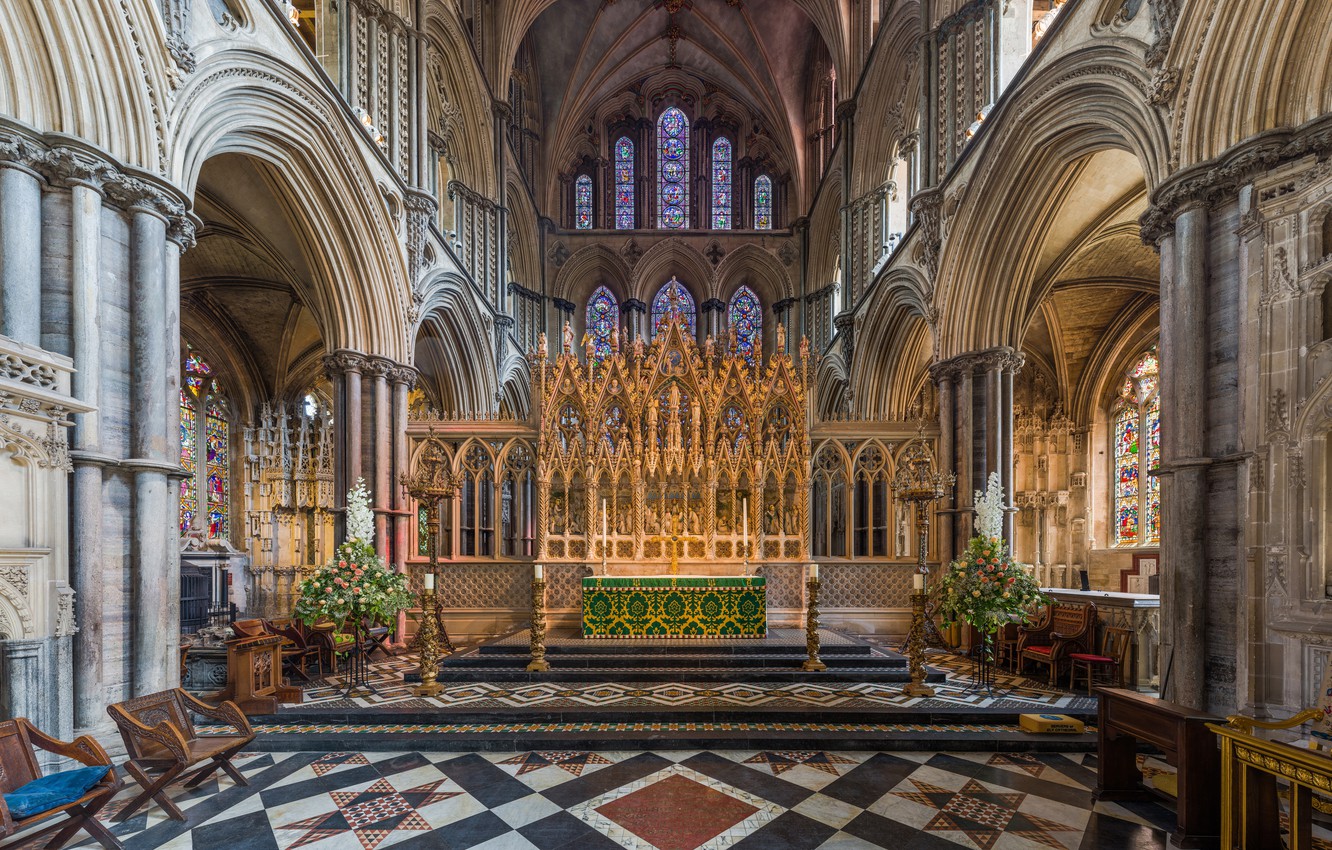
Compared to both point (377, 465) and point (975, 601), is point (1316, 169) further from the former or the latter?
point (377, 465)

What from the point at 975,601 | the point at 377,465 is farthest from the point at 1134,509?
the point at 377,465

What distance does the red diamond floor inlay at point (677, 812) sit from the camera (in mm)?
4605

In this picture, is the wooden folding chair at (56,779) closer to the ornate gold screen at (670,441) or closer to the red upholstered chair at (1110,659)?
the ornate gold screen at (670,441)

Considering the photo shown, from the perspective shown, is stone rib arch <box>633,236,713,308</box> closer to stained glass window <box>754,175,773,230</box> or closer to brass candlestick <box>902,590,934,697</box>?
stained glass window <box>754,175,773,230</box>

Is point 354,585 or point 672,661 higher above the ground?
point 354,585

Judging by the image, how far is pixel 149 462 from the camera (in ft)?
20.2

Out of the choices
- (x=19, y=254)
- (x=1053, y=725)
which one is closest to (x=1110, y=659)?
(x=1053, y=725)

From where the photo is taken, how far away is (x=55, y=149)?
5.66 meters

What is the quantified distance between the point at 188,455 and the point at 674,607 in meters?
14.2

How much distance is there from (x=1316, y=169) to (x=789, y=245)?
21.0 metres

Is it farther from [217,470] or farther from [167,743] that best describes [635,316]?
[167,743]

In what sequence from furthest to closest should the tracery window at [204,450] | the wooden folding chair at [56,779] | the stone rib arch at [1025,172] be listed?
the tracery window at [204,450] < the stone rib arch at [1025,172] < the wooden folding chair at [56,779]

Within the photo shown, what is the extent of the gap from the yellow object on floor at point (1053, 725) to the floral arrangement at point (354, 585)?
6.99 metres

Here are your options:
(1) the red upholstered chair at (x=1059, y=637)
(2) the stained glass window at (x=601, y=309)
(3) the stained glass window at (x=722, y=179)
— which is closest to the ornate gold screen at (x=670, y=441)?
(1) the red upholstered chair at (x=1059, y=637)
